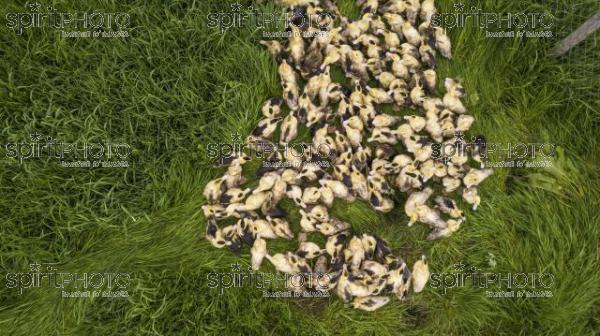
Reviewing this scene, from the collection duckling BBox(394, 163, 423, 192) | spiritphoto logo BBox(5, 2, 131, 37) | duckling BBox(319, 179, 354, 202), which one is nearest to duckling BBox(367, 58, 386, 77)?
duckling BBox(394, 163, 423, 192)

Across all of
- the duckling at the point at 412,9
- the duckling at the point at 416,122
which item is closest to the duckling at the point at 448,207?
the duckling at the point at 416,122

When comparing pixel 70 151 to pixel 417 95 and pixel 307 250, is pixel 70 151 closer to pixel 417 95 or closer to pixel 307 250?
pixel 307 250

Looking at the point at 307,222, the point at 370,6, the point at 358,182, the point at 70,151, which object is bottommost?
the point at 307,222

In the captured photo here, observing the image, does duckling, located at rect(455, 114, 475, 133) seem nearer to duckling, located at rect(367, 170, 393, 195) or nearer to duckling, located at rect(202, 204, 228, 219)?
duckling, located at rect(367, 170, 393, 195)

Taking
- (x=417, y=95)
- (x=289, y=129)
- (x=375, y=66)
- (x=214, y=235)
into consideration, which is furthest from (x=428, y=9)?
(x=214, y=235)

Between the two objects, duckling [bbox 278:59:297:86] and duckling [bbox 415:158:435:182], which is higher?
duckling [bbox 278:59:297:86]

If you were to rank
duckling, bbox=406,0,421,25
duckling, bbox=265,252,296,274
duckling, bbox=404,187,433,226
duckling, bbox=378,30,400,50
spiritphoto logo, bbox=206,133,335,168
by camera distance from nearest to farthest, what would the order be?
duckling, bbox=265,252,296,274 < duckling, bbox=404,187,433,226 < spiritphoto logo, bbox=206,133,335,168 < duckling, bbox=378,30,400,50 < duckling, bbox=406,0,421,25

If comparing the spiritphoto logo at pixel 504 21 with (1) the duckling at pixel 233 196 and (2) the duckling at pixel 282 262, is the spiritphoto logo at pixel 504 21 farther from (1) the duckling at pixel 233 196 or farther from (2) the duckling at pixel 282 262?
(2) the duckling at pixel 282 262
